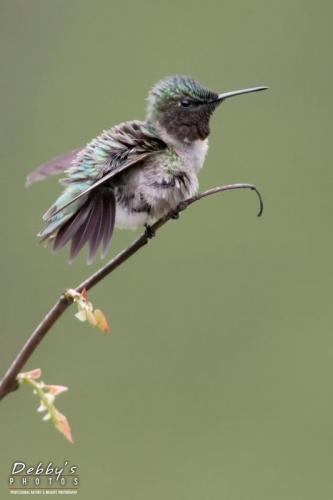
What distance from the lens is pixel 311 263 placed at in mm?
5551

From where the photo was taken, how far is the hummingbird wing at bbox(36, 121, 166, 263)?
223 centimetres

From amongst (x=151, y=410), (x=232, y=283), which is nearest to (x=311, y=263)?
(x=232, y=283)

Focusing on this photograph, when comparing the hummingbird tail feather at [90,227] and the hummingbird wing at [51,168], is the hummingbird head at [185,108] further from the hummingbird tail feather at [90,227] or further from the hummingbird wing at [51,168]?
the hummingbird tail feather at [90,227]

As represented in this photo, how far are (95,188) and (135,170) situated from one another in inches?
8.8

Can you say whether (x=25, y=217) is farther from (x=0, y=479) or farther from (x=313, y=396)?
(x=313, y=396)

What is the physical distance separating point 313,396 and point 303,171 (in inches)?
59.1

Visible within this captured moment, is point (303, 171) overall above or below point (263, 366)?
above

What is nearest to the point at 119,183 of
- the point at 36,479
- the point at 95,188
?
the point at 95,188

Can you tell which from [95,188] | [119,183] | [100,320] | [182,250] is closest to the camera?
[100,320]

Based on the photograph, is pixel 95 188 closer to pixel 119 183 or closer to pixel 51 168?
pixel 119 183

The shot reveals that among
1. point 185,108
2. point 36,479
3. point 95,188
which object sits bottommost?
point 36,479

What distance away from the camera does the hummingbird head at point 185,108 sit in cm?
275

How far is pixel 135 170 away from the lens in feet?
8.37

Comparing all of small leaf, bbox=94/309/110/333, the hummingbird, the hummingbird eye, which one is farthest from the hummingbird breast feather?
small leaf, bbox=94/309/110/333
